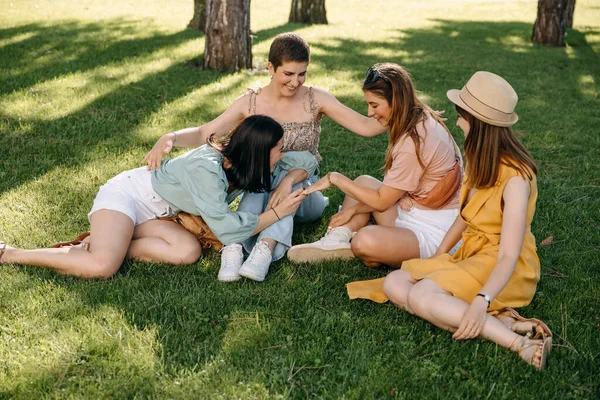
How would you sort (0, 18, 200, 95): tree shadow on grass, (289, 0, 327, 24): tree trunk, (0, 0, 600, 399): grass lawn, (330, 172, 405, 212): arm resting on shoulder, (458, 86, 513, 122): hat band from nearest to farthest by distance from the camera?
(0, 0, 600, 399): grass lawn
(458, 86, 513, 122): hat band
(330, 172, 405, 212): arm resting on shoulder
(0, 18, 200, 95): tree shadow on grass
(289, 0, 327, 24): tree trunk

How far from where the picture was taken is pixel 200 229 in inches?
167

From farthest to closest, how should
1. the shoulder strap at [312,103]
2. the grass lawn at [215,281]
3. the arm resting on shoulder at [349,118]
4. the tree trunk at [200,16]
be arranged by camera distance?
the tree trunk at [200,16] < the shoulder strap at [312,103] < the arm resting on shoulder at [349,118] < the grass lawn at [215,281]

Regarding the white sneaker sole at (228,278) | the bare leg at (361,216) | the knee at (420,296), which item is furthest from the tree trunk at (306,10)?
the knee at (420,296)

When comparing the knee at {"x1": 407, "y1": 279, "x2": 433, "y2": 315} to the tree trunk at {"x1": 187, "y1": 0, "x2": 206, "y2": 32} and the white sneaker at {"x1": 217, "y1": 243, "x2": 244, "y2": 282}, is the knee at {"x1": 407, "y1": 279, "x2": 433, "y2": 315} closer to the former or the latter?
the white sneaker at {"x1": 217, "y1": 243, "x2": 244, "y2": 282}

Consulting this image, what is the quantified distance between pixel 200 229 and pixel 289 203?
2.01 ft

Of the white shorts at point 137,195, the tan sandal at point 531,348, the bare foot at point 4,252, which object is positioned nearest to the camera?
the tan sandal at point 531,348

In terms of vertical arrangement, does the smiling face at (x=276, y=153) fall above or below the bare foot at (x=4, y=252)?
above

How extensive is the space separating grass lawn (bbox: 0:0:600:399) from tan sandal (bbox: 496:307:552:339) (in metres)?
0.14

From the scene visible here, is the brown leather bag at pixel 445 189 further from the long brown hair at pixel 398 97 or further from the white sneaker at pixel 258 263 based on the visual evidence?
the white sneaker at pixel 258 263

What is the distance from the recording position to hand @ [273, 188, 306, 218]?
4211 mm

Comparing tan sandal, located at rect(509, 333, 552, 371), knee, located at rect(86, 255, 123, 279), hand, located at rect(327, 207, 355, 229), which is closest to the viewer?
tan sandal, located at rect(509, 333, 552, 371)

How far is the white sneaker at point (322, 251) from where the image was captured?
4125mm

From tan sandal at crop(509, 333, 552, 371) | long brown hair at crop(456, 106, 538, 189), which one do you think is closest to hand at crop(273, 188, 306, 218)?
long brown hair at crop(456, 106, 538, 189)

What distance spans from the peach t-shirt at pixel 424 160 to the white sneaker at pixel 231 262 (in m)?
1.02
